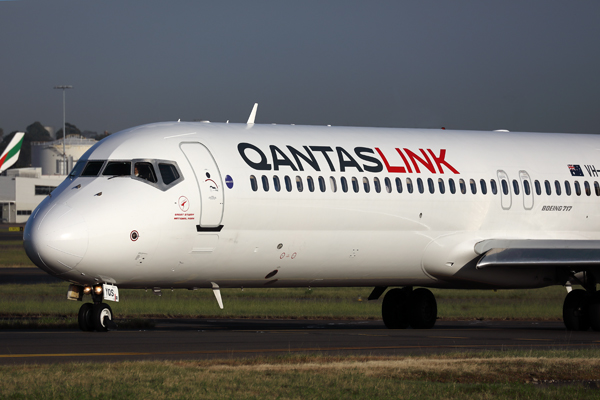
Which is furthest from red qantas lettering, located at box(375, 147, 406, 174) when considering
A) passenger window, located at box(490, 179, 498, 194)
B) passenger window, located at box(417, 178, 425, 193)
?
passenger window, located at box(490, 179, 498, 194)

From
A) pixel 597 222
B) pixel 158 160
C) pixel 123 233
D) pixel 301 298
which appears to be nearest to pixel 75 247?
pixel 123 233

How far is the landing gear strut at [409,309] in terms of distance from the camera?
2961 centimetres

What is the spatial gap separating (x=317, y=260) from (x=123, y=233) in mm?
5303

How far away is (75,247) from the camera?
70.8 ft

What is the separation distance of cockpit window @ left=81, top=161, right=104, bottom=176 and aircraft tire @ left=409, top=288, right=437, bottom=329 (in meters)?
11.0

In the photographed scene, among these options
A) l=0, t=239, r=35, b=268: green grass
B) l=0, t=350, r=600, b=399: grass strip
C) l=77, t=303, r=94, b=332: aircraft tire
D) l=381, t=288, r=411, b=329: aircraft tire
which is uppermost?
l=0, t=350, r=600, b=399: grass strip

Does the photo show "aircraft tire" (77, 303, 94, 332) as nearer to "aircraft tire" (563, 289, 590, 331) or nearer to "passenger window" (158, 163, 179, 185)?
"passenger window" (158, 163, 179, 185)

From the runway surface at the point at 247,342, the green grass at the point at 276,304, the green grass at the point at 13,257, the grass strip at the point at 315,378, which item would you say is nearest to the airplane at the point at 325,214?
the runway surface at the point at 247,342

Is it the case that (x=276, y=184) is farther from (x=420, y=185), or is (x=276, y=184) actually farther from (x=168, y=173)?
(x=420, y=185)

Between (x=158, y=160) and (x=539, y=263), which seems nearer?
(x=158, y=160)

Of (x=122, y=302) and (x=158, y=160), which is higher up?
(x=158, y=160)

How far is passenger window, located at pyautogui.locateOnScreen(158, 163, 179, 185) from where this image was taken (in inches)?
913

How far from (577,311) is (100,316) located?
13691mm

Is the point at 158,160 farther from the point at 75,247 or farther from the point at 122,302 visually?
the point at 122,302
